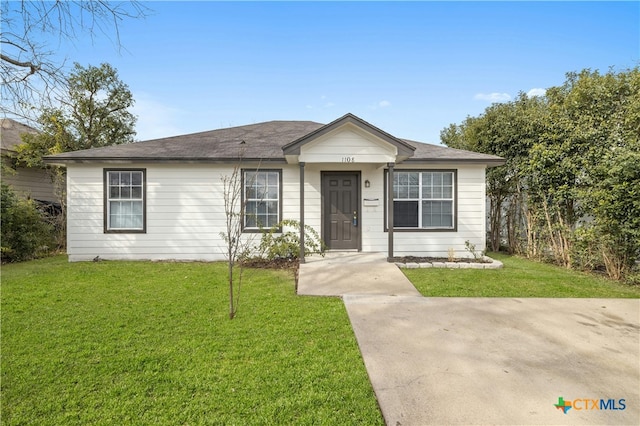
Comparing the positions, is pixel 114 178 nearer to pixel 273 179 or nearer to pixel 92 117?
pixel 273 179

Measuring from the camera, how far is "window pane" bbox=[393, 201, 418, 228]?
8500mm

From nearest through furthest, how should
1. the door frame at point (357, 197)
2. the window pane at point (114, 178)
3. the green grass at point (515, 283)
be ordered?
the green grass at point (515, 283), the window pane at point (114, 178), the door frame at point (357, 197)

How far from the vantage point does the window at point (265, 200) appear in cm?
834

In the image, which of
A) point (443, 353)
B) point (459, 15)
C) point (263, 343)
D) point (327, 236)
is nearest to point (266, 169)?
point (327, 236)

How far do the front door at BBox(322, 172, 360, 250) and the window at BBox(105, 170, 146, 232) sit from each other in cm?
516

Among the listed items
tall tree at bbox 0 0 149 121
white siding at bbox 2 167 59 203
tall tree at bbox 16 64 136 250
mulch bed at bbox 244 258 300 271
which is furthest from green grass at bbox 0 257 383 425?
tall tree at bbox 16 64 136 250

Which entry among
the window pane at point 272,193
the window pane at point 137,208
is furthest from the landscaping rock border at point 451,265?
the window pane at point 137,208

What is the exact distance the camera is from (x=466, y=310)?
4441 mm

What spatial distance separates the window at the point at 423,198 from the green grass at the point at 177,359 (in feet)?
15.0

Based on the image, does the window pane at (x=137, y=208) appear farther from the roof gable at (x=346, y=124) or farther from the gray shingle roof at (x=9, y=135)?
the gray shingle roof at (x=9, y=135)

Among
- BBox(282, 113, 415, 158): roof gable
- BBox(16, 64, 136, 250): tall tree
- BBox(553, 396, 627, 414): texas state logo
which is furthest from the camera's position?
BBox(16, 64, 136, 250): tall tree

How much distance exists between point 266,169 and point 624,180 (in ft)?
26.2

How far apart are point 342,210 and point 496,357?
584 centimetres

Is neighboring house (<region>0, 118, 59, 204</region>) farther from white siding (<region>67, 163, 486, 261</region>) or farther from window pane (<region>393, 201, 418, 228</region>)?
window pane (<region>393, 201, 418, 228</region>)
